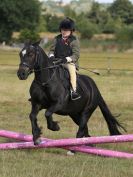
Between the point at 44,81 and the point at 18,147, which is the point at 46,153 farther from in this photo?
the point at 44,81

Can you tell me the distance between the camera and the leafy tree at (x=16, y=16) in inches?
4427

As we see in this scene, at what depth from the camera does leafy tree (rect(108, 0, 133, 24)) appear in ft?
551

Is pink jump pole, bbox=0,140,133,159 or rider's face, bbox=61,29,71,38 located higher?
rider's face, bbox=61,29,71,38

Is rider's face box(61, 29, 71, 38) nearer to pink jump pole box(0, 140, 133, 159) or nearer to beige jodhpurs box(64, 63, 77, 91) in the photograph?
beige jodhpurs box(64, 63, 77, 91)

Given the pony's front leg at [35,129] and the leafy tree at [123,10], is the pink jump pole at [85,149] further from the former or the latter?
the leafy tree at [123,10]

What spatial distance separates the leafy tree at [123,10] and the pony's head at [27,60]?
15791 centimetres

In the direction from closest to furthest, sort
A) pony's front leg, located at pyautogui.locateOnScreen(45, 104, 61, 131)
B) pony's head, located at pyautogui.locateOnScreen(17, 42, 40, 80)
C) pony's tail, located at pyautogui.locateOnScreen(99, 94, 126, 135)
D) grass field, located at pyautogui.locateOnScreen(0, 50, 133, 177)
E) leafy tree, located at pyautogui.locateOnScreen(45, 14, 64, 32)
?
grass field, located at pyautogui.locateOnScreen(0, 50, 133, 177) < pony's head, located at pyautogui.locateOnScreen(17, 42, 40, 80) < pony's front leg, located at pyautogui.locateOnScreen(45, 104, 61, 131) < pony's tail, located at pyautogui.locateOnScreen(99, 94, 126, 135) < leafy tree, located at pyautogui.locateOnScreen(45, 14, 64, 32)

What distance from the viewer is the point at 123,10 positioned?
172 m

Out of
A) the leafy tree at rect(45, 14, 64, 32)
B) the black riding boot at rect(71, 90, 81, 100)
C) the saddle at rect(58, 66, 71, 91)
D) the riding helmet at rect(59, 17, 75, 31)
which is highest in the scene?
the riding helmet at rect(59, 17, 75, 31)

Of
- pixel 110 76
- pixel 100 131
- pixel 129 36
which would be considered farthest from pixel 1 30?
pixel 100 131

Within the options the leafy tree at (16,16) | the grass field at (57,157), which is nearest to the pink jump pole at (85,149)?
the grass field at (57,157)

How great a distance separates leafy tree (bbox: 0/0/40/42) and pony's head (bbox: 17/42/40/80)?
102958 millimetres

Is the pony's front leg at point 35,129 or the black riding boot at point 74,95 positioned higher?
the black riding boot at point 74,95

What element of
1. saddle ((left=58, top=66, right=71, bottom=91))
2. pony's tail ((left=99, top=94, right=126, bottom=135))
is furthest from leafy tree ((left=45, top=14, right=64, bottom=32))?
saddle ((left=58, top=66, right=71, bottom=91))
